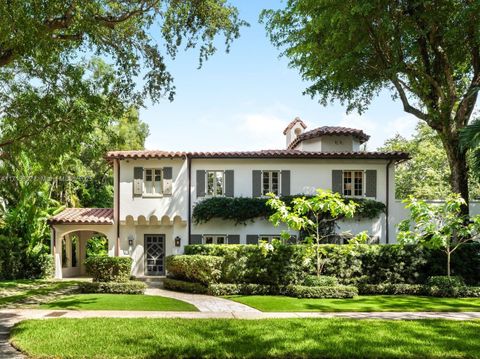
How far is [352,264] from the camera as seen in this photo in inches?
630

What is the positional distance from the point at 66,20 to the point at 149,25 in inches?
106

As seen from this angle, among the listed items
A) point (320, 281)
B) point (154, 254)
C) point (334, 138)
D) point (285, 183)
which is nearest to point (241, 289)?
point (320, 281)

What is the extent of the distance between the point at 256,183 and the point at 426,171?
20963mm

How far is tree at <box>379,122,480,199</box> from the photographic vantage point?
33906 millimetres

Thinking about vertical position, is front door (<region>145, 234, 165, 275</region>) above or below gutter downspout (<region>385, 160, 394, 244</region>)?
below

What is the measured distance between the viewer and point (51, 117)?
38.0ft

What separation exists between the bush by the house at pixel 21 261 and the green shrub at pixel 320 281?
13457 mm

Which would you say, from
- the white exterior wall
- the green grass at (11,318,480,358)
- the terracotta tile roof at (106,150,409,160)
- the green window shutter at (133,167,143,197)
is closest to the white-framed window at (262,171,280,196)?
the white exterior wall

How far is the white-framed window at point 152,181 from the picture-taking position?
2059cm

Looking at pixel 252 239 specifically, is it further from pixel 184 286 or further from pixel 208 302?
pixel 208 302

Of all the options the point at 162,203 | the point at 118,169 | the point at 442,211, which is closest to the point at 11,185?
the point at 118,169

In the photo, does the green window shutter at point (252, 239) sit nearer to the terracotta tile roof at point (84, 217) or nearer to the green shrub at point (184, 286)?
the green shrub at point (184, 286)

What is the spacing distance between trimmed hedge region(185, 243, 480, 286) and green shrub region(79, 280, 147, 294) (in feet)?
10.5

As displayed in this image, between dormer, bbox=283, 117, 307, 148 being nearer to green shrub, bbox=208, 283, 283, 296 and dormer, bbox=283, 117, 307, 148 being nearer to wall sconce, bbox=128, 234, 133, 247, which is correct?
wall sconce, bbox=128, 234, 133, 247
